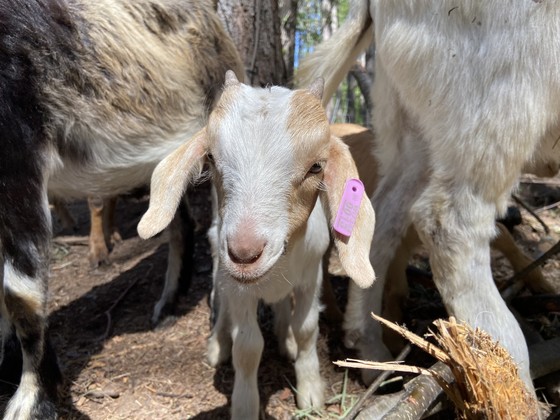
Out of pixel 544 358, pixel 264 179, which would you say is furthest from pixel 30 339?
pixel 544 358

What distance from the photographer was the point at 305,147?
2.10m

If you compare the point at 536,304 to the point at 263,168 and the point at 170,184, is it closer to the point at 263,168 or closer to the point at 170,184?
the point at 263,168

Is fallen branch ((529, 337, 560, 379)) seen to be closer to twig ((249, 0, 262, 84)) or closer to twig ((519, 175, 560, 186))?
twig ((519, 175, 560, 186))

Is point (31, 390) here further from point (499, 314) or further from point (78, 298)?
point (499, 314)

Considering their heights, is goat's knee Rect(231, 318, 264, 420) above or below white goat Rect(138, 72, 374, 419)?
below

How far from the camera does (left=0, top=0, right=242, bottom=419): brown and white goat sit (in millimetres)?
2771

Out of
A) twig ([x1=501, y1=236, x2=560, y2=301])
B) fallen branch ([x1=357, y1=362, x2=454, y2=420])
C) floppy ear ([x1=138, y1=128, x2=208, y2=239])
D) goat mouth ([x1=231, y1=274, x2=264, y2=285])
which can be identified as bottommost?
twig ([x1=501, y1=236, x2=560, y2=301])

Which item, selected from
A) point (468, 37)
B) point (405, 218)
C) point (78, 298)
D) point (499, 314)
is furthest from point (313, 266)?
point (78, 298)

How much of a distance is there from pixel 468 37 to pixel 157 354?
8.06 feet

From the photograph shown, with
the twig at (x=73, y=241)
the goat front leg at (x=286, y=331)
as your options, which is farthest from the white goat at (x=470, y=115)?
the twig at (x=73, y=241)

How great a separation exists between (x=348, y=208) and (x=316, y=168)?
21 centimetres

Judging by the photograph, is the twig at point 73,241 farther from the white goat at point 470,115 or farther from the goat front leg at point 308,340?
the white goat at point 470,115

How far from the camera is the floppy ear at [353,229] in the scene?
206 cm

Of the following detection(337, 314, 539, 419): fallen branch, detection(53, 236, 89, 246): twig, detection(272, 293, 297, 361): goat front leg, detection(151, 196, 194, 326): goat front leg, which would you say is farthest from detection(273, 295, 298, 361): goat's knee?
detection(53, 236, 89, 246): twig
